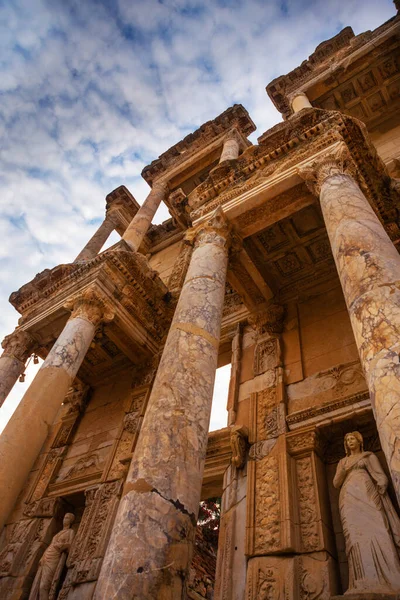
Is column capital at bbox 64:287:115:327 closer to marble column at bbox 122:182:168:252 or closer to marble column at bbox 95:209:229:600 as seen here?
marble column at bbox 122:182:168:252

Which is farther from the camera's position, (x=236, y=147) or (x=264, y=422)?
(x=236, y=147)

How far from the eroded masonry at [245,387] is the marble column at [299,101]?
15cm

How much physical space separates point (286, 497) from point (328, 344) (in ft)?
11.4

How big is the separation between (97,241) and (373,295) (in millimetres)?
13277

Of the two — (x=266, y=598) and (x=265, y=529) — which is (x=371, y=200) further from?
(x=266, y=598)

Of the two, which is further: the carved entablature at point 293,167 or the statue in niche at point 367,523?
Answer: the carved entablature at point 293,167

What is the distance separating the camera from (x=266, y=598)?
19.6ft

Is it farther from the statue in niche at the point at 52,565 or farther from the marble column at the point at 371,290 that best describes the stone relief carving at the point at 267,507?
the statue in niche at the point at 52,565

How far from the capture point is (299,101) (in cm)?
1460

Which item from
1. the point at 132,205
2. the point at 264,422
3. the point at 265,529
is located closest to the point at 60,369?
the point at 264,422

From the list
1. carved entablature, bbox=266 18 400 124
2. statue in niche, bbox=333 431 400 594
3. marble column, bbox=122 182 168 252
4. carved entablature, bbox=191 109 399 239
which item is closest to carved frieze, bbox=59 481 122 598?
statue in niche, bbox=333 431 400 594

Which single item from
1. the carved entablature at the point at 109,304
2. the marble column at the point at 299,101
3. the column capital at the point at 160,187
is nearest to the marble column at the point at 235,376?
the carved entablature at the point at 109,304

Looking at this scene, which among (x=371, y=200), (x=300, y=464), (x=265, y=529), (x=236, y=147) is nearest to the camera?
(x=265, y=529)

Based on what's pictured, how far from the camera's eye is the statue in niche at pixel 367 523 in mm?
5133
